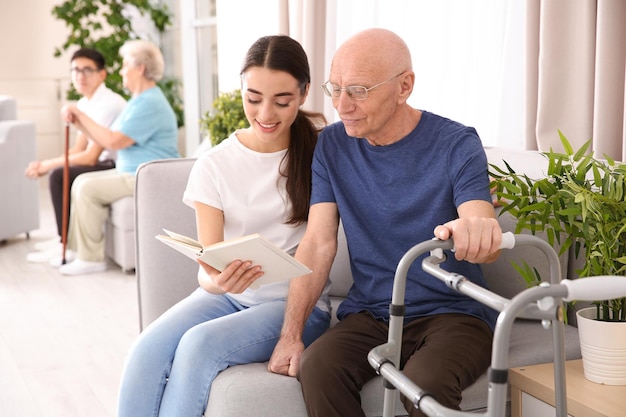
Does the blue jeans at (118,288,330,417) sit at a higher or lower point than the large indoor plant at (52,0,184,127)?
lower

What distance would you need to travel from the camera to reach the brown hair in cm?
206

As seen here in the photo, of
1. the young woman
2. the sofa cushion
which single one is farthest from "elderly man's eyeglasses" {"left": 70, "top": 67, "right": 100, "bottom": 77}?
the young woman

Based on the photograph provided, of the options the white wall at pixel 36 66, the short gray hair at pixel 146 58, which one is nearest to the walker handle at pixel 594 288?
the short gray hair at pixel 146 58

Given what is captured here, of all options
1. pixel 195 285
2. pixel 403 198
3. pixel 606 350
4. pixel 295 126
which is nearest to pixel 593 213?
pixel 606 350

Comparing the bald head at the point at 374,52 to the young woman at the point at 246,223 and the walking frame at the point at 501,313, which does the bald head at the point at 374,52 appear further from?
the walking frame at the point at 501,313

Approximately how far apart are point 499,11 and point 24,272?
2.94 metres

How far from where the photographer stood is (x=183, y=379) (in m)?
1.84

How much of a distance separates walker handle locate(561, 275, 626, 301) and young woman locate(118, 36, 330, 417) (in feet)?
2.65

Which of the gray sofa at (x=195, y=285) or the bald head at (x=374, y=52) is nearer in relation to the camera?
the gray sofa at (x=195, y=285)

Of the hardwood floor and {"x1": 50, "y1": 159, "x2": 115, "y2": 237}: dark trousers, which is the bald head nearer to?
the hardwood floor

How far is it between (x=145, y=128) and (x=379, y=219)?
2.86m

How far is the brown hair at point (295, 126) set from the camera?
2.06 meters

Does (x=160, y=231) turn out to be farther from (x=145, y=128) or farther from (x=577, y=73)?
(x=145, y=128)

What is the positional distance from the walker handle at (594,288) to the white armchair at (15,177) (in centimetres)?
451
